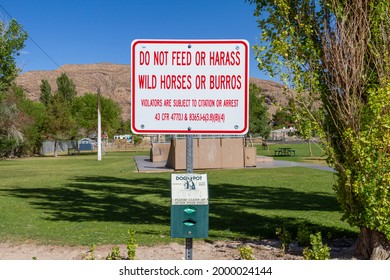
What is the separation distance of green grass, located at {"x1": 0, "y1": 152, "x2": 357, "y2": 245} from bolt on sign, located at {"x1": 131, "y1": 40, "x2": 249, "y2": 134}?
4.92 m

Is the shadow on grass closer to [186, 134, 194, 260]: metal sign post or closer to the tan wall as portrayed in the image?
[186, 134, 194, 260]: metal sign post

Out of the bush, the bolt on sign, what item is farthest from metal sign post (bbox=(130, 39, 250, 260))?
the bush

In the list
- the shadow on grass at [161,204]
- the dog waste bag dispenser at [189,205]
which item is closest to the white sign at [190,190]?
the dog waste bag dispenser at [189,205]

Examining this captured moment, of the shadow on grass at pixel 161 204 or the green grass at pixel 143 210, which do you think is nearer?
the green grass at pixel 143 210

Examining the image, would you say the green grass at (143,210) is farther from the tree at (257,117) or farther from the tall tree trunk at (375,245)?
the tree at (257,117)

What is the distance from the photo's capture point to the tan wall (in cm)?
2825

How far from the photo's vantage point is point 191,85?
3.61m

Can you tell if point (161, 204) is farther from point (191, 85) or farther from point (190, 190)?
point (191, 85)

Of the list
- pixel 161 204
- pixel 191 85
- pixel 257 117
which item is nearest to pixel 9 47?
pixel 161 204

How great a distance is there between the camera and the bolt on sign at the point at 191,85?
3.61 meters

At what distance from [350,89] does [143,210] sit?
7.51m

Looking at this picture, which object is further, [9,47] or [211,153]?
[211,153]

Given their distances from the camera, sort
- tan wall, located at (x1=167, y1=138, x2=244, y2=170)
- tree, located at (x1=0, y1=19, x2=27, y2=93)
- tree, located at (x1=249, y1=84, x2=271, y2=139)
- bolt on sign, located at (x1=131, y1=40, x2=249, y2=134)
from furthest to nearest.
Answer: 1. tree, located at (x1=249, y1=84, x2=271, y2=139)
2. tan wall, located at (x1=167, y1=138, x2=244, y2=170)
3. tree, located at (x1=0, y1=19, x2=27, y2=93)
4. bolt on sign, located at (x1=131, y1=40, x2=249, y2=134)

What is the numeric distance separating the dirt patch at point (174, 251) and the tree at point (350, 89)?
1.03 meters
